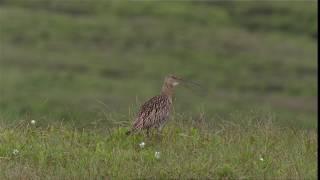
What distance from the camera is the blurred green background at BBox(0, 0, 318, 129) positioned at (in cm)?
2462

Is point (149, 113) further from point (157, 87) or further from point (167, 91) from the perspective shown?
point (157, 87)

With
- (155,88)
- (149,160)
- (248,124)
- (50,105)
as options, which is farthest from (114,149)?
(155,88)

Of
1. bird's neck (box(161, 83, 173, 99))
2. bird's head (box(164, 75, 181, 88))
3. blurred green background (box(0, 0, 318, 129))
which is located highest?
bird's head (box(164, 75, 181, 88))

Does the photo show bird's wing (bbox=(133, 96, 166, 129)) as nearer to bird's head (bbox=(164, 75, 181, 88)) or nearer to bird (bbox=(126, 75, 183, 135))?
bird (bbox=(126, 75, 183, 135))

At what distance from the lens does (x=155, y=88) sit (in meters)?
25.6

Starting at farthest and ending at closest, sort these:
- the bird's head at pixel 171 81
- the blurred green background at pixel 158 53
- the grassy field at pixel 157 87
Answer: the blurred green background at pixel 158 53 → the bird's head at pixel 171 81 → the grassy field at pixel 157 87

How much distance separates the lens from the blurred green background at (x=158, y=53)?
24625mm

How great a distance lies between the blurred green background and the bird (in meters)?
9.82

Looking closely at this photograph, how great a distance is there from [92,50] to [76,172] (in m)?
20.9

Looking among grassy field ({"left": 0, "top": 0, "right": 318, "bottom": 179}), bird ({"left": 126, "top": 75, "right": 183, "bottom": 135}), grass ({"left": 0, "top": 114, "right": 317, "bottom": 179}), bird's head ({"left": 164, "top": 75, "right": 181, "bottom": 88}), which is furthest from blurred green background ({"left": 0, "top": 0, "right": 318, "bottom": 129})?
grass ({"left": 0, "top": 114, "right": 317, "bottom": 179})

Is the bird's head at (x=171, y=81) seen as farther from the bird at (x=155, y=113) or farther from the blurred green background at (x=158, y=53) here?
the blurred green background at (x=158, y=53)

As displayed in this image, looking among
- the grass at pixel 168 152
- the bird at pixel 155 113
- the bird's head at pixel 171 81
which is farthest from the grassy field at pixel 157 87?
the bird's head at pixel 171 81

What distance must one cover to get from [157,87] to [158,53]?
14.8 ft

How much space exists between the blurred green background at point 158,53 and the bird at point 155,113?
387 inches
